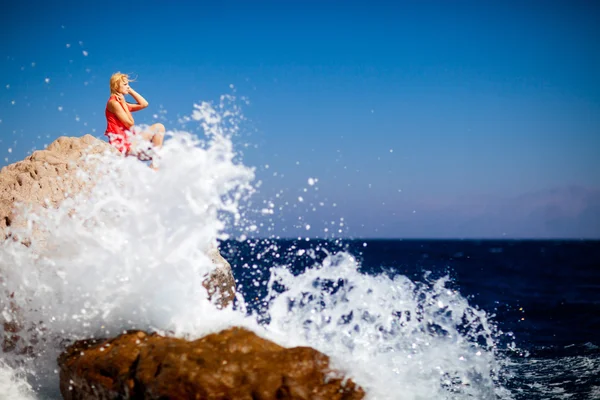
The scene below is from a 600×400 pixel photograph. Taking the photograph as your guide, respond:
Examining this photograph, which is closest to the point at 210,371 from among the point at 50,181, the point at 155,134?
the point at 155,134

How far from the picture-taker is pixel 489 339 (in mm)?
9875

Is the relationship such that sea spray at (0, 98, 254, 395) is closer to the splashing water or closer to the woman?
the splashing water

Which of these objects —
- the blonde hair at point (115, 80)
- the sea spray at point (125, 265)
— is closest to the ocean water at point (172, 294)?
the sea spray at point (125, 265)

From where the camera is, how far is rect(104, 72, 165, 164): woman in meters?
6.86

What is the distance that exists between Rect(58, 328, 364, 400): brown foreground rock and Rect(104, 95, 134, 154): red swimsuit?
11.7ft

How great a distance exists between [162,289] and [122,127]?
133 inches

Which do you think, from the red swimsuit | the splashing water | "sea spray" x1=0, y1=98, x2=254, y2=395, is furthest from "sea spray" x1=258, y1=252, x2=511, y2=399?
the red swimsuit

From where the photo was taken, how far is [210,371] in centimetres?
364

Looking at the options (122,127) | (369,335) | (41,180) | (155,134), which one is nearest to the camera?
(369,335)

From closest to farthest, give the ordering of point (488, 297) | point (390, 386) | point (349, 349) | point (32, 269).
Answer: point (390, 386), point (349, 349), point (32, 269), point (488, 297)

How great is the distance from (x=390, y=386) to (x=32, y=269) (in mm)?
4087

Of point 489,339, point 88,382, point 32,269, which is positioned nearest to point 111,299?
point 88,382

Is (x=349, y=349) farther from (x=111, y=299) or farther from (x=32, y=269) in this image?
(x=32, y=269)

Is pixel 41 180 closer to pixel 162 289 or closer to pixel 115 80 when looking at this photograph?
pixel 115 80
